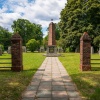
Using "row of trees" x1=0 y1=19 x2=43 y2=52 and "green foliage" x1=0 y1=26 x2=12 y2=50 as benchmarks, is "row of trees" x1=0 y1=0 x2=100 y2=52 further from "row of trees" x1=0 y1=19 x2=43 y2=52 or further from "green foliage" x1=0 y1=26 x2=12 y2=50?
"green foliage" x1=0 y1=26 x2=12 y2=50

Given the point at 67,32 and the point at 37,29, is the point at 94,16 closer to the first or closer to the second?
the point at 67,32

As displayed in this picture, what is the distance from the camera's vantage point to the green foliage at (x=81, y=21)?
3834cm

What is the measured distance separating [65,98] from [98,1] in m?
36.2

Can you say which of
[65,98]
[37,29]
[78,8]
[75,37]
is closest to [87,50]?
[65,98]

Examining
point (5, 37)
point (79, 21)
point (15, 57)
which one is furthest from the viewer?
point (5, 37)

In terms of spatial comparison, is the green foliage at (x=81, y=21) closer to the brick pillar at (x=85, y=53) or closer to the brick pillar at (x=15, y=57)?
the brick pillar at (x=85, y=53)

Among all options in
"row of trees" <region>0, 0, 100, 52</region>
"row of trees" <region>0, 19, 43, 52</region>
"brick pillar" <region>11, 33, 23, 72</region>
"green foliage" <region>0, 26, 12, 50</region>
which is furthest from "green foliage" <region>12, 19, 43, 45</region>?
"brick pillar" <region>11, 33, 23, 72</region>

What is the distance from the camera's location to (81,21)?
1553 inches

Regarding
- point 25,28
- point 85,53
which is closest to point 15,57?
point 85,53

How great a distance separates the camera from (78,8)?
4050cm

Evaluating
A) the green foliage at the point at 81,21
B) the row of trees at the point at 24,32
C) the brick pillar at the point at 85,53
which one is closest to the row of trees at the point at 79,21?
the green foliage at the point at 81,21

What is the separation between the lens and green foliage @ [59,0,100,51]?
126 feet

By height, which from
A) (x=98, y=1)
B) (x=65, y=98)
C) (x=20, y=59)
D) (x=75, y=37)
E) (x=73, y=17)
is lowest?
(x=65, y=98)

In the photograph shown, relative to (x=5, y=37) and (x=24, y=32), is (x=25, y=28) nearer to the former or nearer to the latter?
(x=24, y=32)
